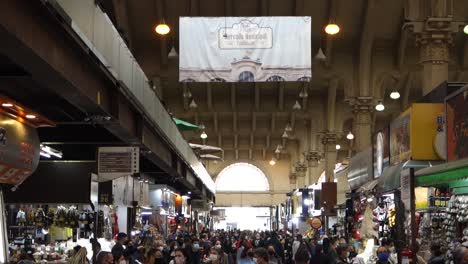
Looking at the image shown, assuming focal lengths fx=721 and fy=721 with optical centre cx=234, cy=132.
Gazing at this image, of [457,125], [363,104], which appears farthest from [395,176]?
[363,104]

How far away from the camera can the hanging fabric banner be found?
672 inches

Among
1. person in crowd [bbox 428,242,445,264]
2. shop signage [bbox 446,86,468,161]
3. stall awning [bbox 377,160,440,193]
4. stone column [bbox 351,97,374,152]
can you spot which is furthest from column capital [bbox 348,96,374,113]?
person in crowd [bbox 428,242,445,264]

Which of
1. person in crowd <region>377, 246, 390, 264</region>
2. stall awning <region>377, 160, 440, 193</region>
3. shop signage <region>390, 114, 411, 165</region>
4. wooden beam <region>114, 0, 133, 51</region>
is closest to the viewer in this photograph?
person in crowd <region>377, 246, 390, 264</region>

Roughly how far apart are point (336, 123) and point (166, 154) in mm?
20482

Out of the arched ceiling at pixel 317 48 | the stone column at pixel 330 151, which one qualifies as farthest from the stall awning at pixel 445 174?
the stone column at pixel 330 151

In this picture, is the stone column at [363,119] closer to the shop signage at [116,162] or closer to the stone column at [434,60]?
the stone column at [434,60]

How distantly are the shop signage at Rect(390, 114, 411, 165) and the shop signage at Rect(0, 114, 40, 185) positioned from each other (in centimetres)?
864

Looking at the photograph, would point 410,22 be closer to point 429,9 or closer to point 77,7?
point 429,9

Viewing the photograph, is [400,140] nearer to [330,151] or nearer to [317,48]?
[317,48]

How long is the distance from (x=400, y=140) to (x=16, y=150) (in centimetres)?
1012

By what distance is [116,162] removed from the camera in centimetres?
1247

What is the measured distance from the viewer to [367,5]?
26.0m

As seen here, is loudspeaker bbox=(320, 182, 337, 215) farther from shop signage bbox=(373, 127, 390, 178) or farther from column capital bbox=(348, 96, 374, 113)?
shop signage bbox=(373, 127, 390, 178)

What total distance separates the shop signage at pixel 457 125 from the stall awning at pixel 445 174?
1.16 meters
